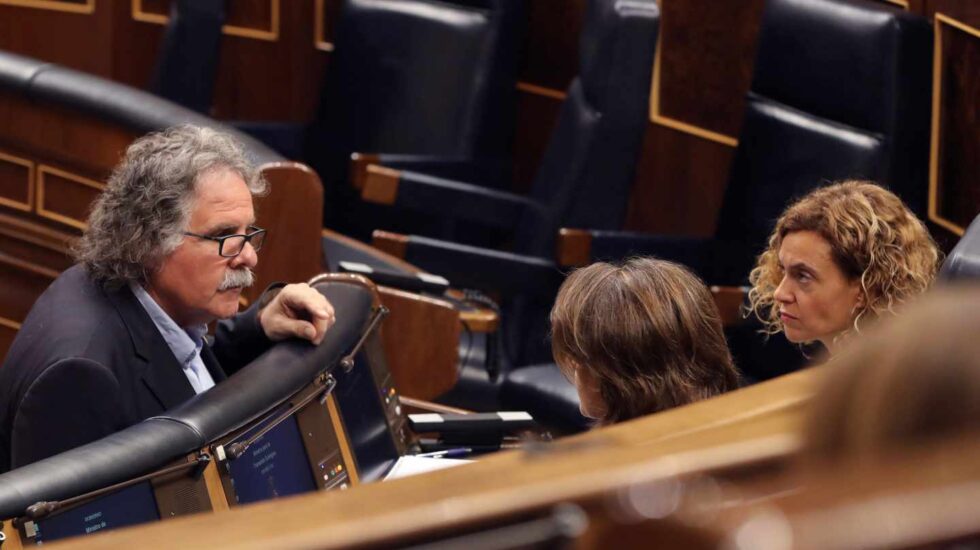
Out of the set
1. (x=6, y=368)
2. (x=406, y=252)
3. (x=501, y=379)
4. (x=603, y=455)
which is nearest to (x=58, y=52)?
(x=406, y=252)

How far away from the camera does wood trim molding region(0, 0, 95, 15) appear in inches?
148

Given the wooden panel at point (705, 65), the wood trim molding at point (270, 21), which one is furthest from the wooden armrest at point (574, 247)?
the wood trim molding at point (270, 21)

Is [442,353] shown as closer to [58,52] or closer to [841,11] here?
[841,11]

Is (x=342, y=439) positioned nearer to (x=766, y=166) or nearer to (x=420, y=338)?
(x=420, y=338)

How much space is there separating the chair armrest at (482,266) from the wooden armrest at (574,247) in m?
0.06

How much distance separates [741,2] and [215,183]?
62.1 inches

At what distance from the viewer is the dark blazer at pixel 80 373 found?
1300mm

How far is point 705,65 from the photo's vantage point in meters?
3.01

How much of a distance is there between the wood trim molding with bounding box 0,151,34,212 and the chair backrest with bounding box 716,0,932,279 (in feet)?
4.26

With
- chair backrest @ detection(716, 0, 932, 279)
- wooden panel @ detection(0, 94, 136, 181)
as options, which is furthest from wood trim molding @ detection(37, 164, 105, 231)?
chair backrest @ detection(716, 0, 932, 279)

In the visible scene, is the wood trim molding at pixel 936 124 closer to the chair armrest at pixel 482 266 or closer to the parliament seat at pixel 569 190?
the parliament seat at pixel 569 190

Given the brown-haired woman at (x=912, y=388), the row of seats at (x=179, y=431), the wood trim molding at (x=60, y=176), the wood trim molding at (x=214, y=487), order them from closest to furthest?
the brown-haired woman at (x=912, y=388), the row of seats at (x=179, y=431), the wood trim molding at (x=214, y=487), the wood trim molding at (x=60, y=176)

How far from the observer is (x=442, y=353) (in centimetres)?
226

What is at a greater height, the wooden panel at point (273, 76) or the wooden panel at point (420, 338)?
the wooden panel at point (273, 76)
